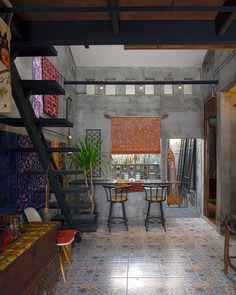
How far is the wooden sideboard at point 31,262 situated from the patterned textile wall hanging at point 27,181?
2.43 ft

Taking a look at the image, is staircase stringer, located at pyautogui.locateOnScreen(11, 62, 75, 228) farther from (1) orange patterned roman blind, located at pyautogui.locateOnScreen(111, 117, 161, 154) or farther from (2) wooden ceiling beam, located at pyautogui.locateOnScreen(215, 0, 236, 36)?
(1) orange patterned roman blind, located at pyautogui.locateOnScreen(111, 117, 161, 154)

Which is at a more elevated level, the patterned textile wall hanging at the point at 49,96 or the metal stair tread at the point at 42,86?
the patterned textile wall hanging at the point at 49,96

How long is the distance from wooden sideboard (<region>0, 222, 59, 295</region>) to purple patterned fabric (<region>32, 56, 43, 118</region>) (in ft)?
7.14

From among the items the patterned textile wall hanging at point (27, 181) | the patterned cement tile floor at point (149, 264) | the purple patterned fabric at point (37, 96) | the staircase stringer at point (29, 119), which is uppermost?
the purple patterned fabric at point (37, 96)

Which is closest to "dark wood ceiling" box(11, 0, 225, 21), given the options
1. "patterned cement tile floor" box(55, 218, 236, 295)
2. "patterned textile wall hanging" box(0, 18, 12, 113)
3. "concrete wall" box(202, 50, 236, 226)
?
"patterned textile wall hanging" box(0, 18, 12, 113)

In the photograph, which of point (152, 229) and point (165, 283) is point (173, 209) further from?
point (165, 283)

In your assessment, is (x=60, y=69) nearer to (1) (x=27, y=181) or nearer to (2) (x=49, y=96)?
(2) (x=49, y=96)

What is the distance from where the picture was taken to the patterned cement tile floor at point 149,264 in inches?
154

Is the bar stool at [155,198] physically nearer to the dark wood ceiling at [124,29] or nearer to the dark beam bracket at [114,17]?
the dark wood ceiling at [124,29]

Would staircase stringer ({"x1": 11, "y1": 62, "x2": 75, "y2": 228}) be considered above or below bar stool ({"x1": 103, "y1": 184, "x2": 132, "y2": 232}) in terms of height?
above

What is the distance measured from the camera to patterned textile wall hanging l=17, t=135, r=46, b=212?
4418mm

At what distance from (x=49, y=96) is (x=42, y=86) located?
8.79 ft

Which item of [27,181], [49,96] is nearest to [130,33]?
[27,181]

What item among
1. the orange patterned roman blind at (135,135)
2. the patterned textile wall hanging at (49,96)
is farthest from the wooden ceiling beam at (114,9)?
the orange patterned roman blind at (135,135)
